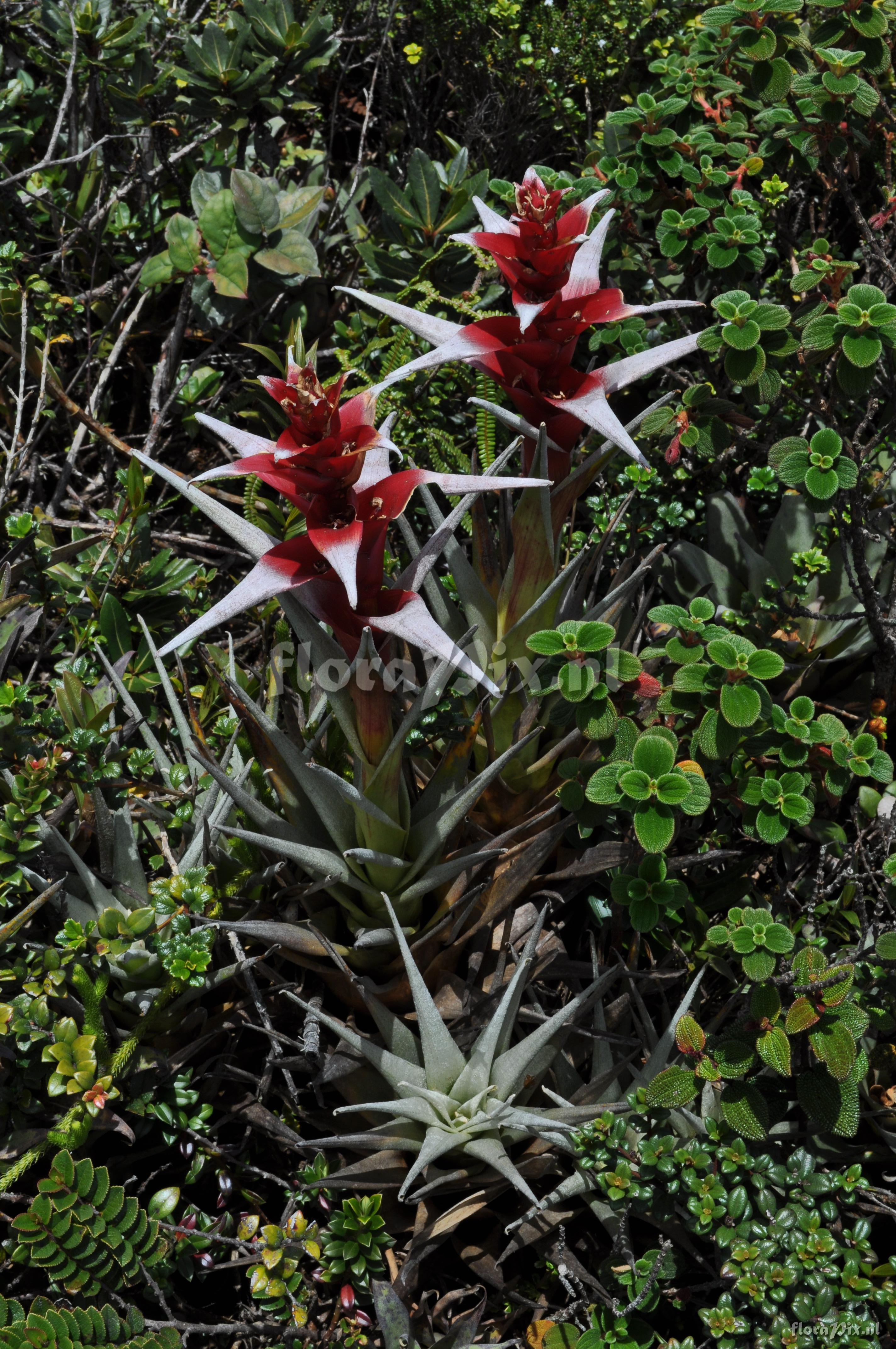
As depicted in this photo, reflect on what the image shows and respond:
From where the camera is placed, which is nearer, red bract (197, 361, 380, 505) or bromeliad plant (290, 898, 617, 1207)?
red bract (197, 361, 380, 505)

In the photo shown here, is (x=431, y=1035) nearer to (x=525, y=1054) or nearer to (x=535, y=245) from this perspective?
(x=525, y=1054)

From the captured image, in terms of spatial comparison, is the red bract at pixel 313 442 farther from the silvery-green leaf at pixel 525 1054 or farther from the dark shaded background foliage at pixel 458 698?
the silvery-green leaf at pixel 525 1054

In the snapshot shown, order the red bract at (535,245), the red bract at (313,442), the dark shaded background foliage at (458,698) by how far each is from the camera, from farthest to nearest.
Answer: the dark shaded background foliage at (458,698) < the red bract at (535,245) < the red bract at (313,442)

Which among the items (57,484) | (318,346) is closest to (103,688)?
(57,484)

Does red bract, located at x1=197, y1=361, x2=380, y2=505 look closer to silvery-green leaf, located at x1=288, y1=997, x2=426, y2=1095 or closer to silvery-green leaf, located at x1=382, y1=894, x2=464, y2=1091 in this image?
silvery-green leaf, located at x1=382, y1=894, x2=464, y2=1091

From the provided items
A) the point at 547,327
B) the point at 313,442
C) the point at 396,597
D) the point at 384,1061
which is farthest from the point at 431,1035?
the point at 547,327

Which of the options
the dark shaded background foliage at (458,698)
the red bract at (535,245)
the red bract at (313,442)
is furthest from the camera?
the dark shaded background foliage at (458,698)

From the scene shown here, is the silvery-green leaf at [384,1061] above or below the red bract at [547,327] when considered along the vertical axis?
below

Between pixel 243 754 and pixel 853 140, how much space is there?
208cm

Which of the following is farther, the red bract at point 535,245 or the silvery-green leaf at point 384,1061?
the silvery-green leaf at point 384,1061

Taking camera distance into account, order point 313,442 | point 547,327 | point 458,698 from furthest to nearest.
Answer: point 458,698 < point 547,327 < point 313,442

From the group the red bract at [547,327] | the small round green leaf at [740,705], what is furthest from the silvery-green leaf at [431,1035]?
the red bract at [547,327]

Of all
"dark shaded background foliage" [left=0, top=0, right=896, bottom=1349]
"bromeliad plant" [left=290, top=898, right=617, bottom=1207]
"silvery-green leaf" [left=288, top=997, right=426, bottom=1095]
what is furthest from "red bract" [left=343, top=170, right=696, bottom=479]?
"silvery-green leaf" [left=288, top=997, right=426, bottom=1095]

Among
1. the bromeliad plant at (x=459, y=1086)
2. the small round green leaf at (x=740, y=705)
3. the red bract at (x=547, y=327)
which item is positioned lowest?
the bromeliad plant at (x=459, y=1086)
